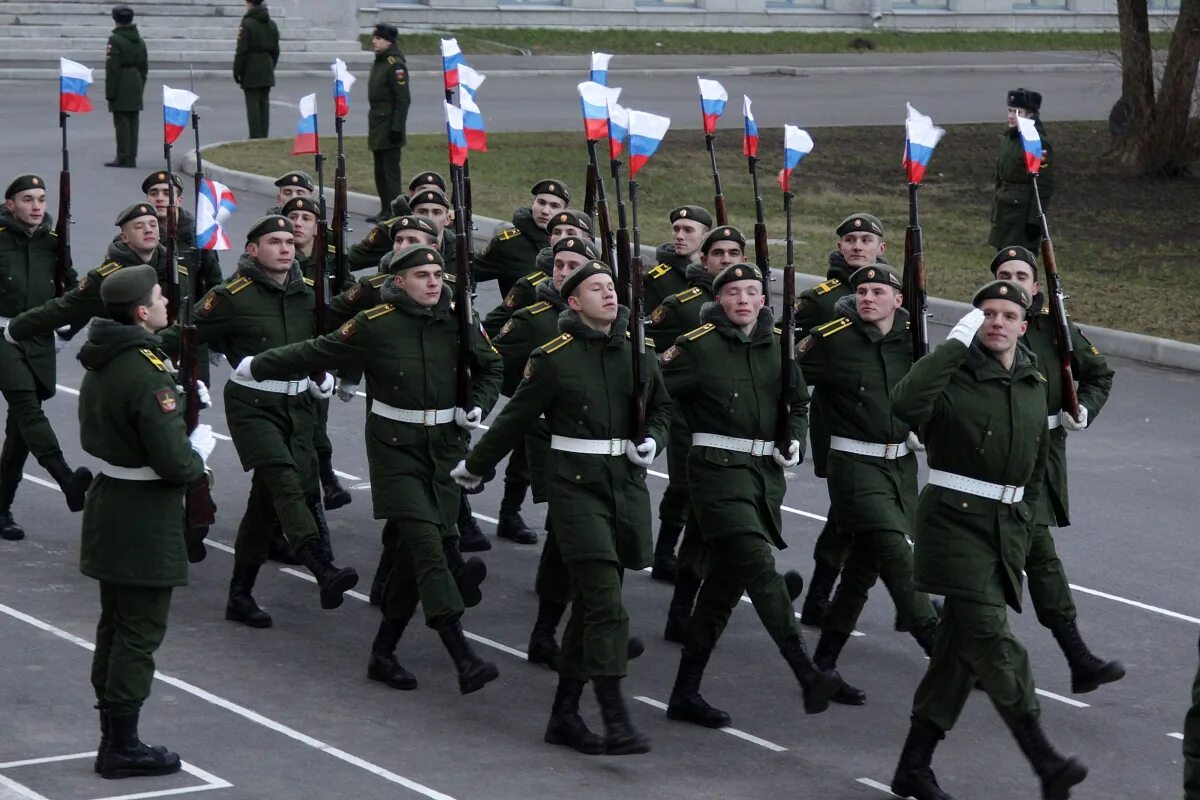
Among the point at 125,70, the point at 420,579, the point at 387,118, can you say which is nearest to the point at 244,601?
the point at 420,579

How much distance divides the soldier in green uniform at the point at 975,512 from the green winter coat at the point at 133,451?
2851 millimetres

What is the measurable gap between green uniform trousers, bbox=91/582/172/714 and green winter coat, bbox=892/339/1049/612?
9.91 ft

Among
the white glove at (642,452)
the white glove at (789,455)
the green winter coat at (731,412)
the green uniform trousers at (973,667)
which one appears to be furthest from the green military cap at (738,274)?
the green uniform trousers at (973,667)

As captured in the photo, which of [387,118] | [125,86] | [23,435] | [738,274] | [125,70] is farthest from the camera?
[125,70]

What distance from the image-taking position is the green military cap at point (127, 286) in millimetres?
8039

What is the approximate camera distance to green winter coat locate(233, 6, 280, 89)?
25.4 metres

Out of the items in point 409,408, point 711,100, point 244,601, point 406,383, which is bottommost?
point 244,601

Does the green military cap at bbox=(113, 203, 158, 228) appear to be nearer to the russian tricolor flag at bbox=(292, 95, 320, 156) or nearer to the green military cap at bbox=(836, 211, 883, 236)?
the russian tricolor flag at bbox=(292, 95, 320, 156)

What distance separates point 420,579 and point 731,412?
1.54 meters

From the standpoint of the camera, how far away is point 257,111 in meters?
25.9

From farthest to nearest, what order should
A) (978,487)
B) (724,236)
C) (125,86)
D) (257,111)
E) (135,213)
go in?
(257,111)
(125,86)
(135,213)
(724,236)
(978,487)

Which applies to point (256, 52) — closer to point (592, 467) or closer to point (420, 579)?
point (420, 579)

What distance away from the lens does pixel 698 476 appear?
9.06 m

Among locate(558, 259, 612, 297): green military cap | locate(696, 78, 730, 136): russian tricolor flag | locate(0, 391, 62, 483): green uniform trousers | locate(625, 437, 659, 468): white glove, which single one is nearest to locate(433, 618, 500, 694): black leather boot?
locate(625, 437, 659, 468): white glove
